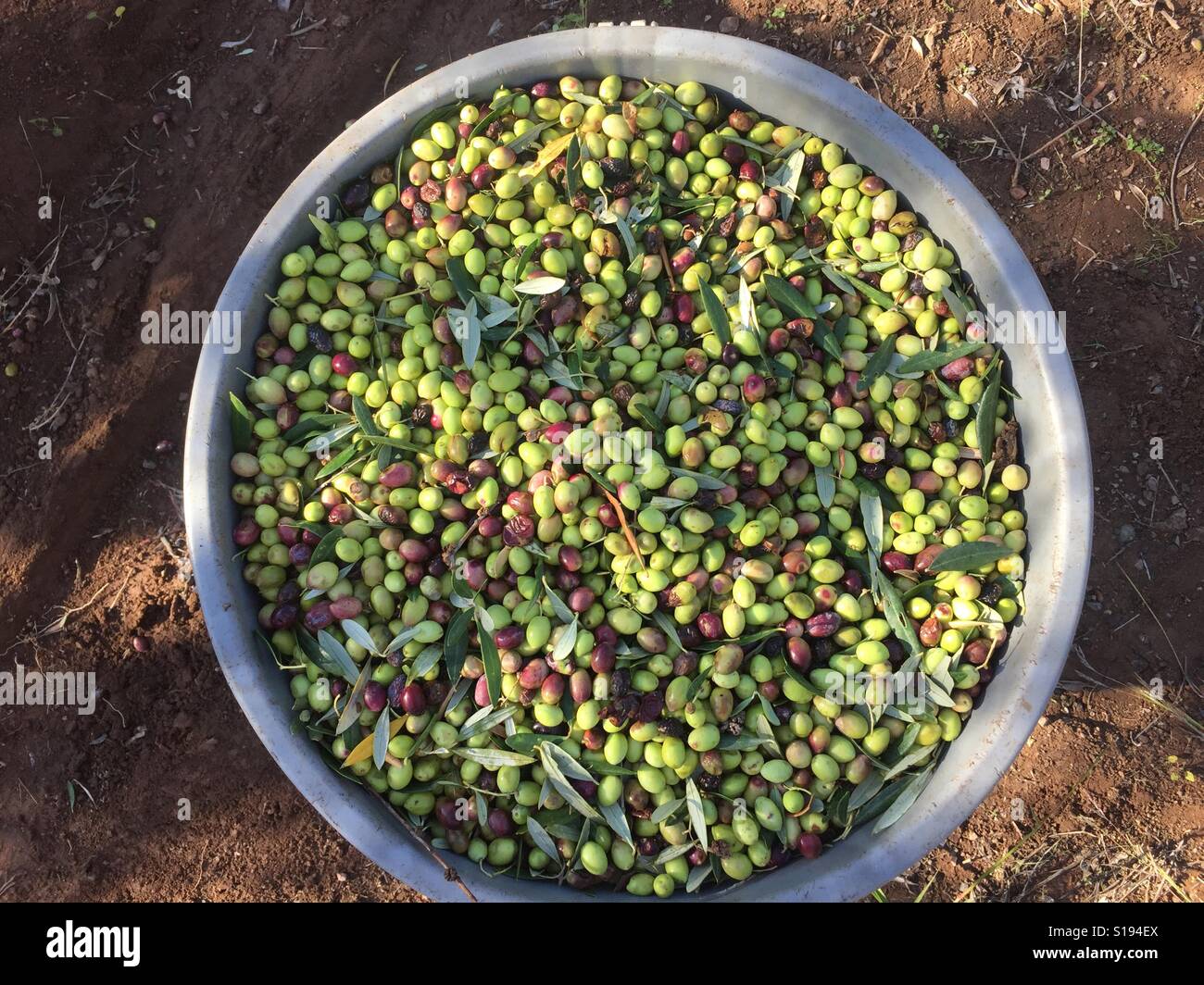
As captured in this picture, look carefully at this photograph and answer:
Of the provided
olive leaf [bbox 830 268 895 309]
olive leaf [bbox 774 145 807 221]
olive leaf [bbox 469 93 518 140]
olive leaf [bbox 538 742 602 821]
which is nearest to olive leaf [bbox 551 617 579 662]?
olive leaf [bbox 538 742 602 821]

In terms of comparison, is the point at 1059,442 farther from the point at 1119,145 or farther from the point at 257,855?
the point at 257,855

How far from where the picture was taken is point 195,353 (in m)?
3.64

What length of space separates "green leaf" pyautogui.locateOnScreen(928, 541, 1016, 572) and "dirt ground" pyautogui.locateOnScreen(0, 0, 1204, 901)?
126 centimetres

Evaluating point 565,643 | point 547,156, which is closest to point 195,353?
point 547,156

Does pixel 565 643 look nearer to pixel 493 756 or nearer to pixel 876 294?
pixel 493 756

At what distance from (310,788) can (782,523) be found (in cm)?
160

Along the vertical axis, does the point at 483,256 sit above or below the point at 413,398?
above

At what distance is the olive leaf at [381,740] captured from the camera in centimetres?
256

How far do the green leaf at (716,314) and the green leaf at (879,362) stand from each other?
450mm

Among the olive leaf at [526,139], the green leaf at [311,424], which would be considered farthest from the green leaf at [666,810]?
the olive leaf at [526,139]

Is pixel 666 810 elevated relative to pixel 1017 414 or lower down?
lower down

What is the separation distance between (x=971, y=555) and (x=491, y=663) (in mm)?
1439

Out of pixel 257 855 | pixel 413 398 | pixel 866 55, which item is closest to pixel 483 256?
pixel 413 398
